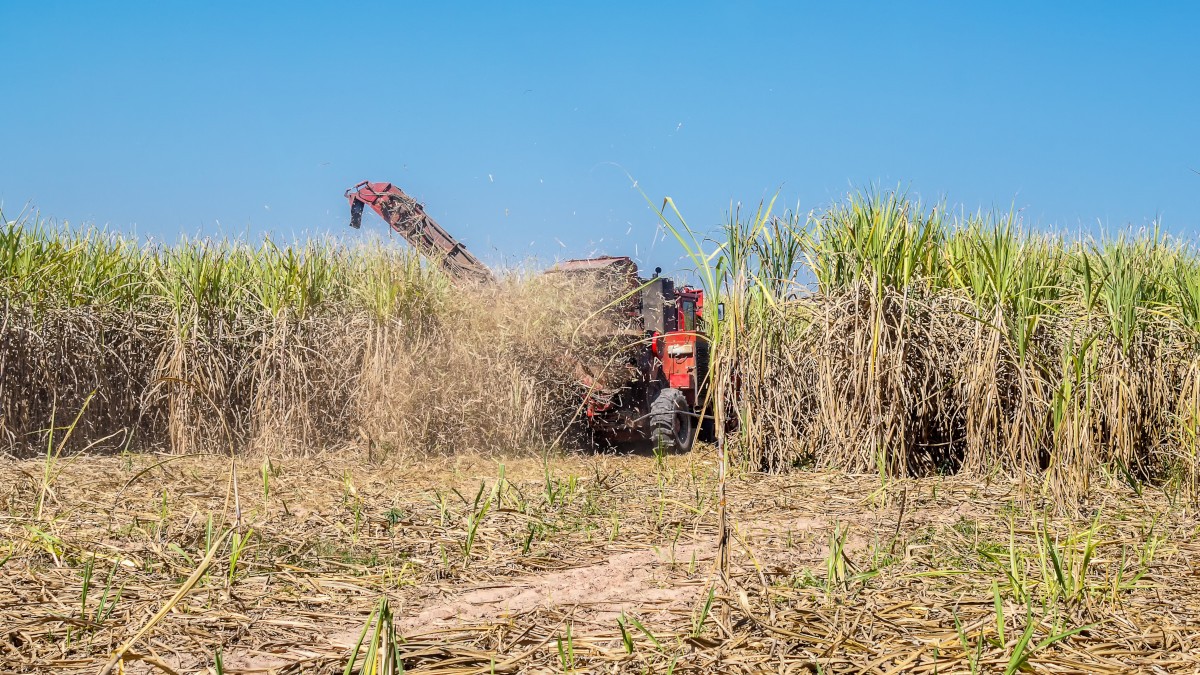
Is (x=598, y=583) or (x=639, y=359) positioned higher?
(x=639, y=359)

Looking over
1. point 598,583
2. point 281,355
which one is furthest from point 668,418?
point 598,583

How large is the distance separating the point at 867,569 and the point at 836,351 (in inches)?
159

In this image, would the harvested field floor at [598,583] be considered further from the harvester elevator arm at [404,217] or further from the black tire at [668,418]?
the harvester elevator arm at [404,217]

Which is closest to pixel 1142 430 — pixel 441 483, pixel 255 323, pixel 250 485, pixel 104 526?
pixel 441 483

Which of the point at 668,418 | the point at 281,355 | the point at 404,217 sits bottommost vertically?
the point at 668,418

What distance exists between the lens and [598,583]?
14.4ft

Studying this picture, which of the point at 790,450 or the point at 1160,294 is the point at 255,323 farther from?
the point at 1160,294

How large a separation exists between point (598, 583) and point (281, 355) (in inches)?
272

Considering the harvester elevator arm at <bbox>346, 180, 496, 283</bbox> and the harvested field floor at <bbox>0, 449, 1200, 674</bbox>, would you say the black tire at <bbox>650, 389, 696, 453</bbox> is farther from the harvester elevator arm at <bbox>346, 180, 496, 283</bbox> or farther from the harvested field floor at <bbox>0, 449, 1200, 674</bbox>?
the harvested field floor at <bbox>0, 449, 1200, 674</bbox>

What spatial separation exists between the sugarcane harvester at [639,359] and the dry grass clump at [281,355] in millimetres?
428

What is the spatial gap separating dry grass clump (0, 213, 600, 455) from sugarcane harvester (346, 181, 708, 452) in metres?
0.43

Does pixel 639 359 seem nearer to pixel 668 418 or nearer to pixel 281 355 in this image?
pixel 668 418

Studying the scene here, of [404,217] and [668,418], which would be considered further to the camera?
[404,217]

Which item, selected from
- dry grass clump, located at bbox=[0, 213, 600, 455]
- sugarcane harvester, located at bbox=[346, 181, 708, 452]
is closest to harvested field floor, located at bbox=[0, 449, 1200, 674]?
dry grass clump, located at bbox=[0, 213, 600, 455]
